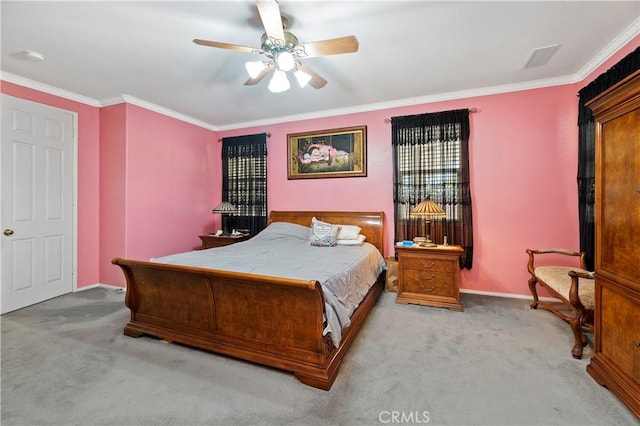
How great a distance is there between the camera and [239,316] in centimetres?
208

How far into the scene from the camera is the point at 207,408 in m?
1.61

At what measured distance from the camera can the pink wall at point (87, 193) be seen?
3754mm

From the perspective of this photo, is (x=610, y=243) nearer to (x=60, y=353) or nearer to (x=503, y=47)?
(x=503, y=47)

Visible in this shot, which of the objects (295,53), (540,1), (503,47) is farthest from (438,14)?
(295,53)

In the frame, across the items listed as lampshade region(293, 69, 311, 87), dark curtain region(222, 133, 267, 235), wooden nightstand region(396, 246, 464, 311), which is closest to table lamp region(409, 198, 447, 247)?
wooden nightstand region(396, 246, 464, 311)

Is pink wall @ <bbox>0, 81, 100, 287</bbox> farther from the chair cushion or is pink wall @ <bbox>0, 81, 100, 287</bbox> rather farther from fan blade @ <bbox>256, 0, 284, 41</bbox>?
the chair cushion

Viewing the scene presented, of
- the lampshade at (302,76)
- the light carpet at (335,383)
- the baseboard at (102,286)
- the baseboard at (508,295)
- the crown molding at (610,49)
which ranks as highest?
the crown molding at (610,49)

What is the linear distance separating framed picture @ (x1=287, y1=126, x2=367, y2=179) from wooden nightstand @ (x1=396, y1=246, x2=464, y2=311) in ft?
4.90

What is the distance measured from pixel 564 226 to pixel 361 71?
2.96m

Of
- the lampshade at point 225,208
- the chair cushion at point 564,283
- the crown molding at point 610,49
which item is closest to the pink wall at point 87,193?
the lampshade at point 225,208

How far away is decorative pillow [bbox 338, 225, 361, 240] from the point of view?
12.5ft

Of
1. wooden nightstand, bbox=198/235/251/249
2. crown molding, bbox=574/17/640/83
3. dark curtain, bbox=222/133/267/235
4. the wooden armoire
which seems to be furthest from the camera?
dark curtain, bbox=222/133/267/235

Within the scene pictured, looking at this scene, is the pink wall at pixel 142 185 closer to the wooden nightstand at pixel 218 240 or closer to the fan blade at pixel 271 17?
the wooden nightstand at pixel 218 240

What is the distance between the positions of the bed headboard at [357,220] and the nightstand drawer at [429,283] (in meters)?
0.75
